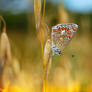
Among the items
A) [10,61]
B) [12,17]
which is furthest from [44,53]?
[12,17]

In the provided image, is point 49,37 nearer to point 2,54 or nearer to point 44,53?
point 44,53

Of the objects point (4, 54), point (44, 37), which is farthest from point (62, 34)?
point (4, 54)

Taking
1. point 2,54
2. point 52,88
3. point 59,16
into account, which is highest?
point 59,16

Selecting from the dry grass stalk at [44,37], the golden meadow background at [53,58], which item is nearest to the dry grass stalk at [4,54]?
the golden meadow background at [53,58]

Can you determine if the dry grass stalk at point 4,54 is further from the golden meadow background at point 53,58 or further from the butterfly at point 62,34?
the butterfly at point 62,34

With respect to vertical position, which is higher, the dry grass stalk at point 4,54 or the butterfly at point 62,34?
the butterfly at point 62,34

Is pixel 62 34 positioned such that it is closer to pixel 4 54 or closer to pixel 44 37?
pixel 44 37

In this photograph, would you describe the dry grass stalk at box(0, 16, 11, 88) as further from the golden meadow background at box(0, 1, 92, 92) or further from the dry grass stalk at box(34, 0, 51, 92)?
the dry grass stalk at box(34, 0, 51, 92)

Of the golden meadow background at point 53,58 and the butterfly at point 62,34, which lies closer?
the butterfly at point 62,34
